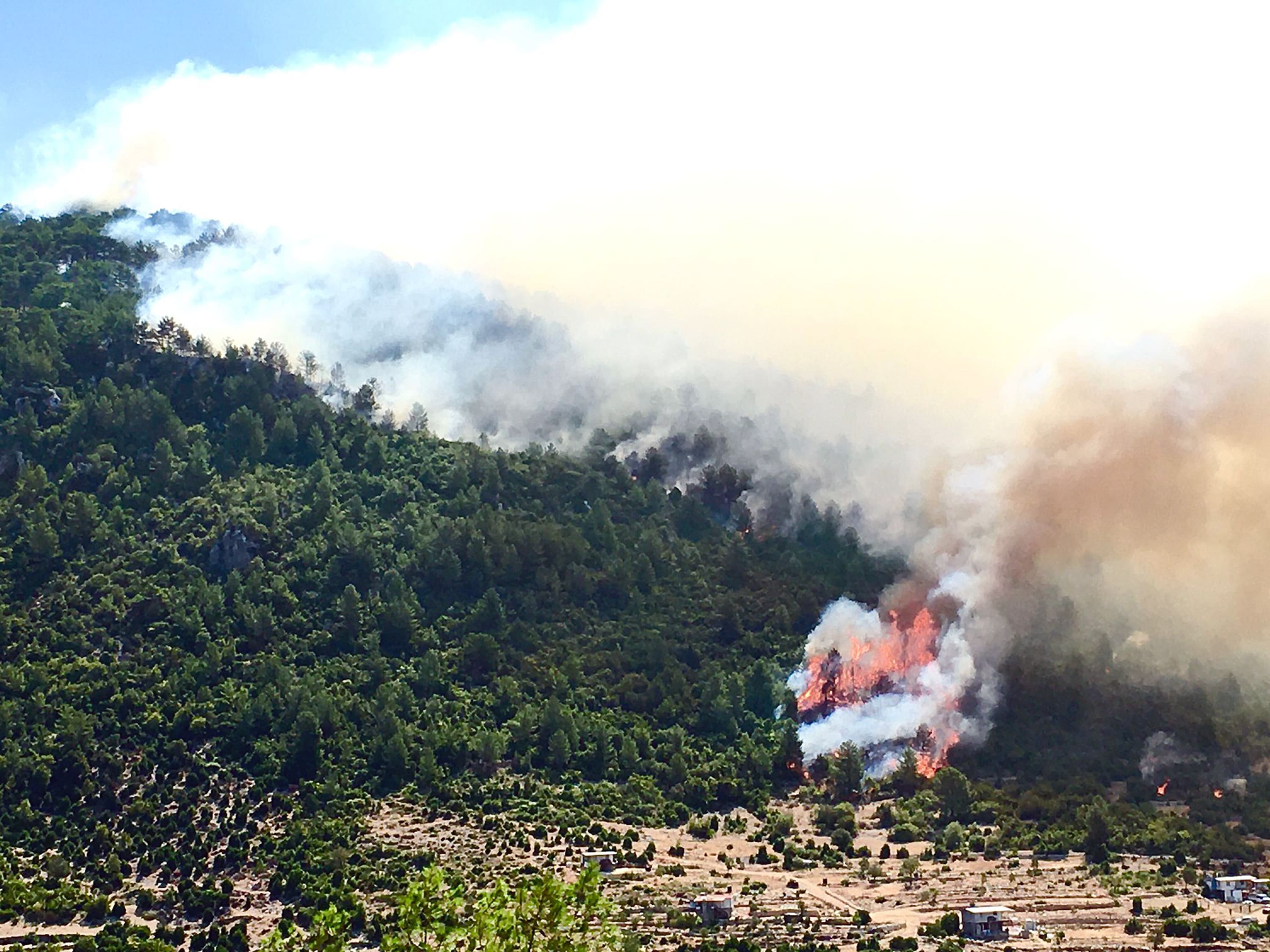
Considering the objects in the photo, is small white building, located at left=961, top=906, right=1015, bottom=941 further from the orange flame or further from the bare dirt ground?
the orange flame

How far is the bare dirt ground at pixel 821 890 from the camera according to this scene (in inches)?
5325

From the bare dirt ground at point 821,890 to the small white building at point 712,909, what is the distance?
0.80 metres

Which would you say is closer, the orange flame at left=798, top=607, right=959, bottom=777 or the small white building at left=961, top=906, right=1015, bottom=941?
the small white building at left=961, top=906, right=1015, bottom=941

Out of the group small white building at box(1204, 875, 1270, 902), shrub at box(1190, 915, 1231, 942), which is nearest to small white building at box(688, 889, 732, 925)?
shrub at box(1190, 915, 1231, 942)

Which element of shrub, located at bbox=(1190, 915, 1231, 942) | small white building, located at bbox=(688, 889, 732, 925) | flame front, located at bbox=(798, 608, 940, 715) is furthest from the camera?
flame front, located at bbox=(798, 608, 940, 715)

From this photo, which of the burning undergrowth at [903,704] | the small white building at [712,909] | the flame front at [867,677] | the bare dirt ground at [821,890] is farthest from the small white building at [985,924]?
the flame front at [867,677]

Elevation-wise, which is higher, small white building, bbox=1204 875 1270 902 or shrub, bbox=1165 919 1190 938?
small white building, bbox=1204 875 1270 902

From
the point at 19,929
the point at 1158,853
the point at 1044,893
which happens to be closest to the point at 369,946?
the point at 19,929

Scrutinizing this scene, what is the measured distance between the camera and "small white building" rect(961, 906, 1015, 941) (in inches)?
5241

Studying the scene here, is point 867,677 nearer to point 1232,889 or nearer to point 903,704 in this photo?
point 903,704

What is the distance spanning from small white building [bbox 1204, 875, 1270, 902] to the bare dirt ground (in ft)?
4.32

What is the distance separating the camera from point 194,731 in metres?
172

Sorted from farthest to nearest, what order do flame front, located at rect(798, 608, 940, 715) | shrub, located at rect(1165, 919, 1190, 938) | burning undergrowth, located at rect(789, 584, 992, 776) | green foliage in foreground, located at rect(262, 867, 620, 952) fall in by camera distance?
flame front, located at rect(798, 608, 940, 715), burning undergrowth, located at rect(789, 584, 992, 776), shrub, located at rect(1165, 919, 1190, 938), green foliage in foreground, located at rect(262, 867, 620, 952)

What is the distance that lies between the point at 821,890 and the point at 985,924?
18.8 meters
